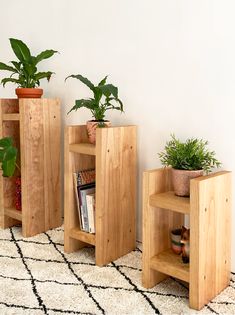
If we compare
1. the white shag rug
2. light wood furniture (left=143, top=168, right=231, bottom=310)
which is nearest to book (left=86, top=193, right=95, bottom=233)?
the white shag rug

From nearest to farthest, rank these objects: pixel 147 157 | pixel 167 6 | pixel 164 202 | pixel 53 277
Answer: pixel 164 202 < pixel 53 277 < pixel 167 6 < pixel 147 157

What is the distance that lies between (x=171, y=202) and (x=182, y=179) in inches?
4.4

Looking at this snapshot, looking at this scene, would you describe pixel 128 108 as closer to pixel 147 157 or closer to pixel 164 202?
pixel 147 157

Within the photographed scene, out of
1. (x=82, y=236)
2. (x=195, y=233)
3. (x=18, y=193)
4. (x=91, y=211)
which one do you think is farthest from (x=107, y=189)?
(x=18, y=193)

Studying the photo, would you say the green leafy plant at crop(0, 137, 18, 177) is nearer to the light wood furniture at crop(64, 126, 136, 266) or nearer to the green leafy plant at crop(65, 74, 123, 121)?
the light wood furniture at crop(64, 126, 136, 266)

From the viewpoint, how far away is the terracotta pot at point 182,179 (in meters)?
1.62

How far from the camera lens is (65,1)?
97.1 inches

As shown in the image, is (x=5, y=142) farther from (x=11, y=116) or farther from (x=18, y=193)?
(x=18, y=193)

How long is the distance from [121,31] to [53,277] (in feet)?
4.42

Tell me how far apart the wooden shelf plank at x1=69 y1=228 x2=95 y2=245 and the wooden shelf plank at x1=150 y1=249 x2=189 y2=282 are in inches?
15.6

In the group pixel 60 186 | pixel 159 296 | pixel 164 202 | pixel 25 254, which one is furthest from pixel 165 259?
pixel 60 186

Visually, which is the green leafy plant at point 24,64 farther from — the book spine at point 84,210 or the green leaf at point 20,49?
the book spine at point 84,210

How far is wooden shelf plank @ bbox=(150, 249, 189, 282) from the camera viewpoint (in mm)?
1575

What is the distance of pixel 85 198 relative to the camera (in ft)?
6.68
